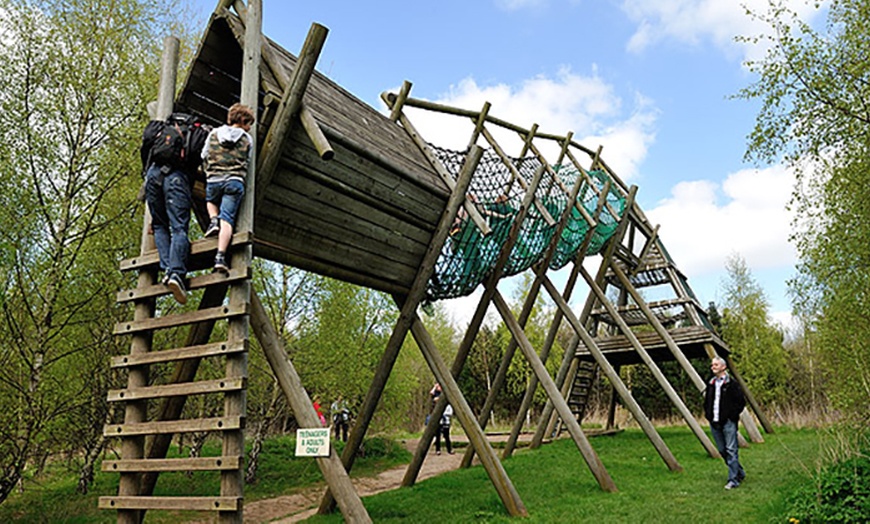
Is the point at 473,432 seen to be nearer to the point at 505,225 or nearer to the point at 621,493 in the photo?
the point at 621,493

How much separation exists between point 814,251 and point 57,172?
1060 cm

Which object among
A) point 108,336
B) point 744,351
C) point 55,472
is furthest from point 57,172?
point 744,351

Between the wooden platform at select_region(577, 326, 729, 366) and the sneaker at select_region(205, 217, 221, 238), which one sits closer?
the sneaker at select_region(205, 217, 221, 238)

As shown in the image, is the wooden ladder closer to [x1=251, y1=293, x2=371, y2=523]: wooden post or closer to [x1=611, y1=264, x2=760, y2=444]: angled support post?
[x1=251, y1=293, x2=371, y2=523]: wooden post

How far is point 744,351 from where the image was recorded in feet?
77.6

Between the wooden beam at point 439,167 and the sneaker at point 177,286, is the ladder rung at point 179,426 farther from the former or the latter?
the wooden beam at point 439,167

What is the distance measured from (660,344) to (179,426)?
11.6 m

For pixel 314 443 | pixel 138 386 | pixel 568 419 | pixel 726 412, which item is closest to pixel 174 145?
pixel 138 386

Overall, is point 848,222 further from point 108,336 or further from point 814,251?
point 108,336

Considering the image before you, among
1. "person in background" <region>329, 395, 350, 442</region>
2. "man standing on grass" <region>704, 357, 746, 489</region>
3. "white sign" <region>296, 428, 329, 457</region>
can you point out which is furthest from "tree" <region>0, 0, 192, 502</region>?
"man standing on grass" <region>704, 357, 746, 489</region>

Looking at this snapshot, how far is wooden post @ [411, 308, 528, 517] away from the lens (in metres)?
6.37

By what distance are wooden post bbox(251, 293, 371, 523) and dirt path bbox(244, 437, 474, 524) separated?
3.02 metres

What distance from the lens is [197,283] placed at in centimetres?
445

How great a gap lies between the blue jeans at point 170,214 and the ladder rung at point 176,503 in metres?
1.53
